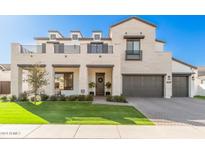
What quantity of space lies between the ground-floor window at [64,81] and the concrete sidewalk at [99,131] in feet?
35.8

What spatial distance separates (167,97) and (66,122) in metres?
13.4

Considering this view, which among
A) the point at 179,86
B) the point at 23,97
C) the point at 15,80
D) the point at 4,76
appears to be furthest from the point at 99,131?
the point at 4,76

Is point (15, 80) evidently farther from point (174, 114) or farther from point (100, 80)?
point (174, 114)

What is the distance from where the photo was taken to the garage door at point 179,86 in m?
19.5

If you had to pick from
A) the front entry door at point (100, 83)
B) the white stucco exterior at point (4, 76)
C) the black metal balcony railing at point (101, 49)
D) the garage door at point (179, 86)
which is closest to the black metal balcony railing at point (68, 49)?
the black metal balcony railing at point (101, 49)

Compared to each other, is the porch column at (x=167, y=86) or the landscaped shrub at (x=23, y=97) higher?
the porch column at (x=167, y=86)

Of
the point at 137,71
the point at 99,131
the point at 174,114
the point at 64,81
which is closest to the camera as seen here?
the point at 99,131

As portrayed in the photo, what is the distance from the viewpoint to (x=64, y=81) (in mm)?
18094

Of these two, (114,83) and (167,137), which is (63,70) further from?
(167,137)

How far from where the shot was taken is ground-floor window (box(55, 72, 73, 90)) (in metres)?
18.0

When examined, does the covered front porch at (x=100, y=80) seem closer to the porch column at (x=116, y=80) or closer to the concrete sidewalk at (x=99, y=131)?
the porch column at (x=116, y=80)

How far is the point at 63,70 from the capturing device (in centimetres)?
1800

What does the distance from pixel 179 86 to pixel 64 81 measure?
494 inches
